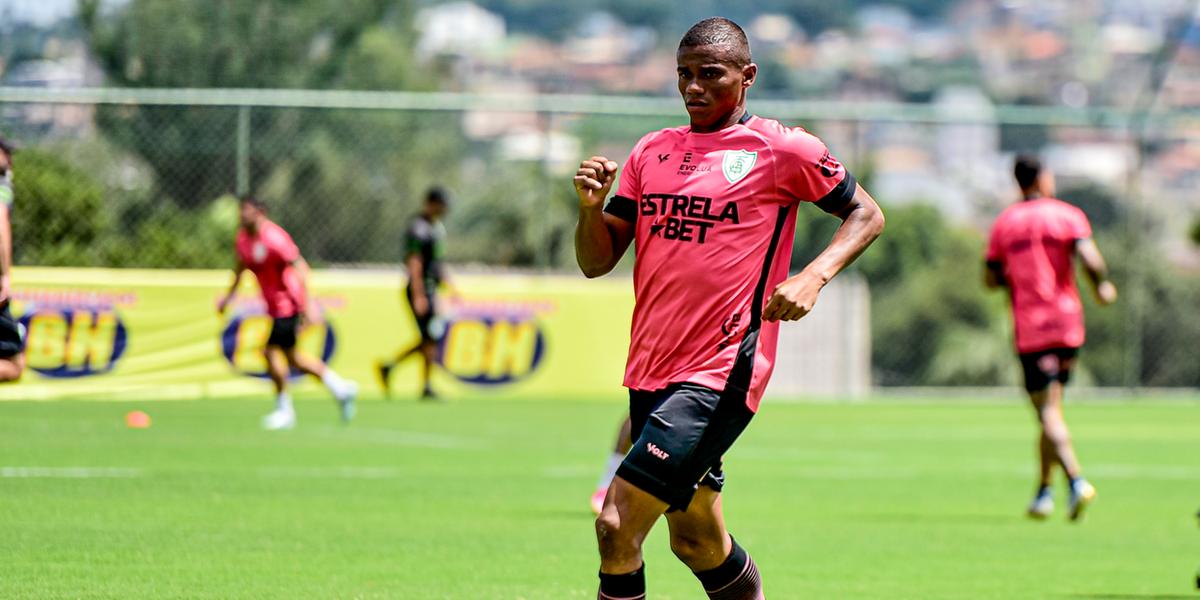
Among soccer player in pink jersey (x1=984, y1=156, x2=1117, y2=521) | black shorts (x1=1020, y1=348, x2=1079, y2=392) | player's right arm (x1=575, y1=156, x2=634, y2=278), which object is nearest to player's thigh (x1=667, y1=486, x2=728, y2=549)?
player's right arm (x1=575, y1=156, x2=634, y2=278)

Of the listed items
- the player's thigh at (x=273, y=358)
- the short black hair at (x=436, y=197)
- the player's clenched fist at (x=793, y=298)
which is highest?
the player's clenched fist at (x=793, y=298)

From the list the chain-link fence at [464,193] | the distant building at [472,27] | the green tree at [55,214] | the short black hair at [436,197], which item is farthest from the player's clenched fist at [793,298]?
the distant building at [472,27]

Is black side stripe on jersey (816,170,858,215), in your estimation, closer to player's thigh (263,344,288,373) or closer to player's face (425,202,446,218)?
player's thigh (263,344,288,373)

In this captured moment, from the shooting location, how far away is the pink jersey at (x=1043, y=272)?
12844 mm

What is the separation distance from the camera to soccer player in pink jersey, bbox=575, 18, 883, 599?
20.3 ft

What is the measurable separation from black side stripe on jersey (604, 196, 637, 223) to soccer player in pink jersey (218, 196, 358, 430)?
40.9ft

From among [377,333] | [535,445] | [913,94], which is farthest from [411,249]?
[913,94]

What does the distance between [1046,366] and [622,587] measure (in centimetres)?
728

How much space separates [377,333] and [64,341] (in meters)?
3.75

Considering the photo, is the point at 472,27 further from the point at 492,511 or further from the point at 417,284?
the point at 492,511

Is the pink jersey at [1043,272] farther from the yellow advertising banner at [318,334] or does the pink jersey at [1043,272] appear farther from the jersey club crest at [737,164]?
the yellow advertising banner at [318,334]

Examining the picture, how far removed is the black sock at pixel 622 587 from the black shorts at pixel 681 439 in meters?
0.27

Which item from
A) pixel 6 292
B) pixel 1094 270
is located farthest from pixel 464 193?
pixel 1094 270

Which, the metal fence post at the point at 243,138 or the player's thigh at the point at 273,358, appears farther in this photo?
the metal fence post at the point at 243,138
